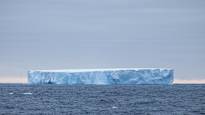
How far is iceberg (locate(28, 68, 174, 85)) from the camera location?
87.0 metres

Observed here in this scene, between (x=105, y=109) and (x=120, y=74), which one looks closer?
(x=105, y=109)

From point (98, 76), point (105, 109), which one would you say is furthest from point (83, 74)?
point (105, 109)

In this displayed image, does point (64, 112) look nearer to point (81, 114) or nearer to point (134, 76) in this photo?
point (81, 114)

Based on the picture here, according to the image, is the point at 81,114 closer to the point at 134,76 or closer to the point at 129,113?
the point at 129,113

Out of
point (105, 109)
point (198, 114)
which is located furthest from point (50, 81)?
point (198, 114)

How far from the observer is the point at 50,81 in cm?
9012

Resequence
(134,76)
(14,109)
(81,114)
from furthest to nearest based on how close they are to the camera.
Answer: (134,76), (14,109), (81,114)

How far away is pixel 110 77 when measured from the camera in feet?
291

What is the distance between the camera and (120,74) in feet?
293

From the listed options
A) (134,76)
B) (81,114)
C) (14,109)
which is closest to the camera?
(81,114)

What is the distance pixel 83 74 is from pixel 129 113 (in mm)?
41169

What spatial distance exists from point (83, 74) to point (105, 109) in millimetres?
37212

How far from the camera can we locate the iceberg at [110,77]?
87.0 m

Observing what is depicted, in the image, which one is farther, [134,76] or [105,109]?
[134,76]
